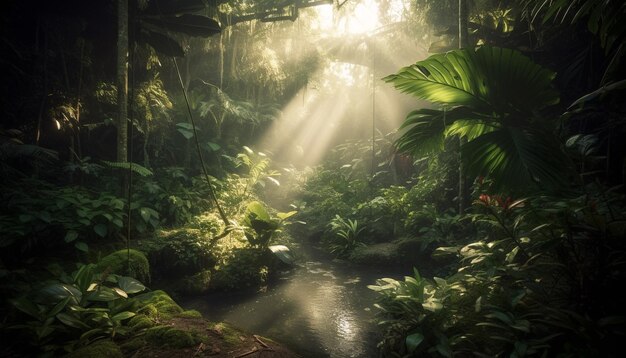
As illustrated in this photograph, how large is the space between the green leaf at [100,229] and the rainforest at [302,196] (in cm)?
4

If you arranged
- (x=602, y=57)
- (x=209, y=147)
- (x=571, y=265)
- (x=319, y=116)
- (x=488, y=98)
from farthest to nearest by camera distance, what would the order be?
(x=319, y=116)
(x=209, y=147)
(x=602, y=57)
(x=488, y=98)
(x=571, y=265)

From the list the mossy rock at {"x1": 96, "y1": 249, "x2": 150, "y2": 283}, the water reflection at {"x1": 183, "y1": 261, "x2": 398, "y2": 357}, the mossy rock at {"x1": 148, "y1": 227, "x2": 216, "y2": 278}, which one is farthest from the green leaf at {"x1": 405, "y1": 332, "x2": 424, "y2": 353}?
the mossy rock at {"x1": 148, "y1": 227, "x2": 216, "y2": 278}

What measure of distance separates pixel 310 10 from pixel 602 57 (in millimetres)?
11724

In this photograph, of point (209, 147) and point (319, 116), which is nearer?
point (209, 147)

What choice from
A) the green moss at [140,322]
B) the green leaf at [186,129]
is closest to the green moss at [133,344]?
the green moss at [140,322]

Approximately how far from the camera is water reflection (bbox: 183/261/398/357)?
4.66 meters

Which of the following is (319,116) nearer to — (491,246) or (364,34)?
(364,34)

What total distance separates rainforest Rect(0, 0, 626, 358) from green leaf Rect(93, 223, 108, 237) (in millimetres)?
40

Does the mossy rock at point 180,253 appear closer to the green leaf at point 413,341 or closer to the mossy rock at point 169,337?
the mossy rock at point 169,337

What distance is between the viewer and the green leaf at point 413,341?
314 cm

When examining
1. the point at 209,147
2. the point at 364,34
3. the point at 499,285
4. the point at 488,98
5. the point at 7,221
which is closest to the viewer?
the point at 488,98

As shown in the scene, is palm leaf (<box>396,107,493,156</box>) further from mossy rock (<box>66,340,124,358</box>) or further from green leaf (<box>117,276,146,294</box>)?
green leaf (<box>117,276,146,294</box>)

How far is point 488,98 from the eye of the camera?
10.5ft

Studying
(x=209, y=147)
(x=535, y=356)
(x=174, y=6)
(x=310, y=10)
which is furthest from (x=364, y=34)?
(x=535, y=356)
